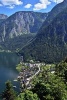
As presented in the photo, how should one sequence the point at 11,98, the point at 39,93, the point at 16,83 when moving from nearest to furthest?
the point at 39,93 → the point at 11,98 → the point at 16,83

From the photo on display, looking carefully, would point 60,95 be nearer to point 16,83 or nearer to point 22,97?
point 22,97

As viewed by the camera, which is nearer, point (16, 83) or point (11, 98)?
point (11, 98)

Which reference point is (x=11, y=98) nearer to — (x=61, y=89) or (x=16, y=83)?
(x=61, y=89)

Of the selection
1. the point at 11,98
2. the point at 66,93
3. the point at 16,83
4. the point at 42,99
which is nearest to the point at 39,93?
the point at 42,99

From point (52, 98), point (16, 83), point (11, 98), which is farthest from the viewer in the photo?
point (16, 83)

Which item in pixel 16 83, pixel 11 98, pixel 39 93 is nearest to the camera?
pixel 39 93

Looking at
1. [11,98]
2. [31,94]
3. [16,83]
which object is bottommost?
[16,83]

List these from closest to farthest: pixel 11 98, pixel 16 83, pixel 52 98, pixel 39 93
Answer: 1. pixel 52 98
2. pixel 39 93
3. pixel 11 98
4. pixel 16 83

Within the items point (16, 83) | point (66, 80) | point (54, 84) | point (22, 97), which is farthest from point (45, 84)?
point (16, 83)

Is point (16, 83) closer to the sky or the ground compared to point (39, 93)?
closer to the ground
